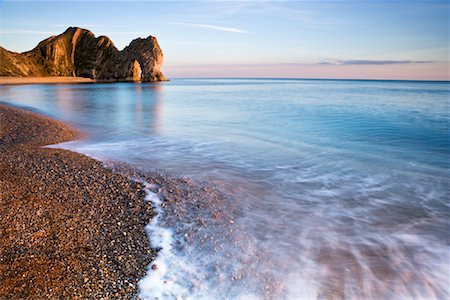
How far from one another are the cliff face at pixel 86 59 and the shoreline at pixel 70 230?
11811 centimetres

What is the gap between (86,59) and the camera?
446 feet

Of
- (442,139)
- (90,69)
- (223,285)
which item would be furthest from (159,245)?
(90,69)

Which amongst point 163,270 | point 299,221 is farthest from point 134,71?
point 163,270

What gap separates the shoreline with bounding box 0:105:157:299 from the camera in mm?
3975

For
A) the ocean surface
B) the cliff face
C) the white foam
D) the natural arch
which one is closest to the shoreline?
the white foam

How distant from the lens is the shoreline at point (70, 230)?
3.97 metres

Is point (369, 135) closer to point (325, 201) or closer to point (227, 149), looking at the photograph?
point (227, 149)

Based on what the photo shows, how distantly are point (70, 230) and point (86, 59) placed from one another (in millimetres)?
148463

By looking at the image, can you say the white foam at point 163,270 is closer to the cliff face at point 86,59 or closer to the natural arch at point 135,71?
the cliff face at point 86,59

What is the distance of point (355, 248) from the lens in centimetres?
539

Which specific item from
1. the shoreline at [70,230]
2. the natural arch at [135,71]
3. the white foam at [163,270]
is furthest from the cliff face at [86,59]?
the white foam at [163,270]

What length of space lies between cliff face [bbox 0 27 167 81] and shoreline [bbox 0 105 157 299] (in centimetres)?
11811

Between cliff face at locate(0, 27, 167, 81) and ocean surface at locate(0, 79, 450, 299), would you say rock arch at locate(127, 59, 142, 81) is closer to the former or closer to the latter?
cliff face at locate(0, 27, 167, 81)

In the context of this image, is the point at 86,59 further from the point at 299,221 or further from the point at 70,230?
the point at 299,221
